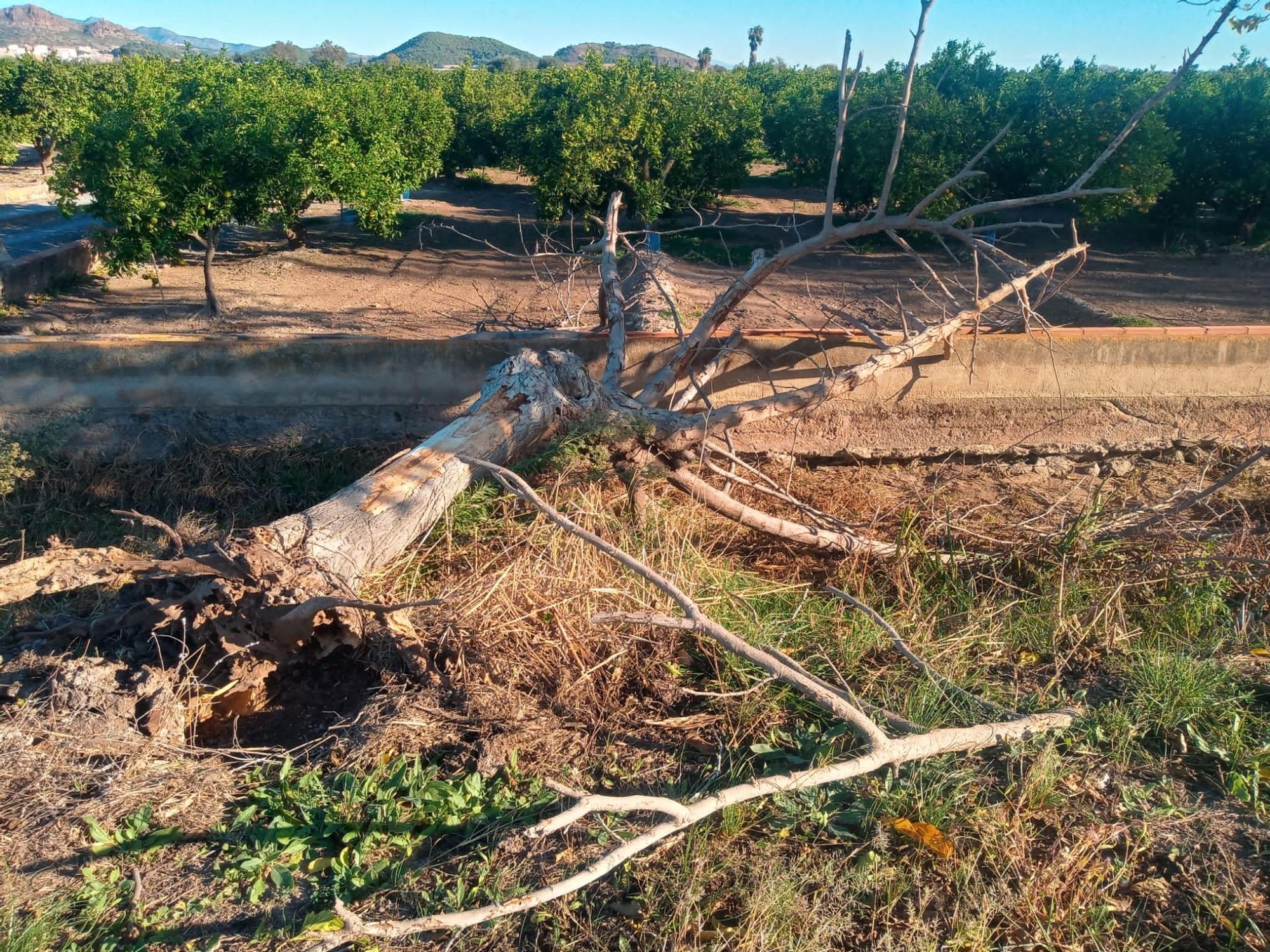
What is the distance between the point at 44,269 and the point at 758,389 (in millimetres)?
11461

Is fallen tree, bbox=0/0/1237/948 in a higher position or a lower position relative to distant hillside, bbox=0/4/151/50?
lower

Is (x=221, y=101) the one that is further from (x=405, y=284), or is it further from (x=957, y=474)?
(x=957, y=474)

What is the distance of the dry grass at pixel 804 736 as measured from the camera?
2.73 metres

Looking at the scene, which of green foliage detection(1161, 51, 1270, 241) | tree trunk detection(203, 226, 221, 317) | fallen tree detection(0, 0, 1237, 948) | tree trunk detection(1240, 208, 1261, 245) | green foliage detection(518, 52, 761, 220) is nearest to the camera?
fallen tree detection(0, 0, 1237, 948)

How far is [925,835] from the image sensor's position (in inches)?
115

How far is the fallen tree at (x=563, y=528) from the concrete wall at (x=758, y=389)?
316 millimetres

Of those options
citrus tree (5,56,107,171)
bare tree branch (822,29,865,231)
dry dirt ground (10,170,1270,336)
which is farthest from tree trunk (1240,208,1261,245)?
citrus tree (5,56,107,171)

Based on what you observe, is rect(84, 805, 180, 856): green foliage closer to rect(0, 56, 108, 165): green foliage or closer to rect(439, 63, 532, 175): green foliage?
rect(439, 63, 532, 175): green foliage

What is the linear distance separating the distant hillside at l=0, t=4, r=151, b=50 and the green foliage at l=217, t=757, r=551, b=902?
630ft

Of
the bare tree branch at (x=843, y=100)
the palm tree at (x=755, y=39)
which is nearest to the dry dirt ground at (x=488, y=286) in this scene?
the bare tree branch at (x=843, y=100)

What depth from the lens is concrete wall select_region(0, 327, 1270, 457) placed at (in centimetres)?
592

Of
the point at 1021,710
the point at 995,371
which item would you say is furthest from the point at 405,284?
the point at 1021,710

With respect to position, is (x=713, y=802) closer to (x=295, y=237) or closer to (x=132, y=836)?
(x=132, y=836)

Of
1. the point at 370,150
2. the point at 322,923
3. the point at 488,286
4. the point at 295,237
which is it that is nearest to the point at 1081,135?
the point at 488,286
